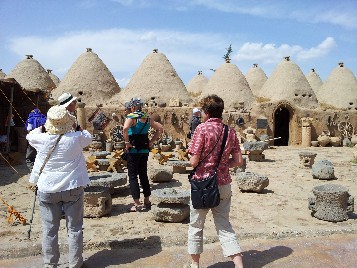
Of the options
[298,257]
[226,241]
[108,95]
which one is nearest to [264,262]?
[298,257]

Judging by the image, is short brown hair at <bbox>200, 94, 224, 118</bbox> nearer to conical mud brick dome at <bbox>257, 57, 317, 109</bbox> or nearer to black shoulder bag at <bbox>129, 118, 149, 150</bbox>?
black shoulder bag at <bbox>129, 118, 149, 150</bbox>

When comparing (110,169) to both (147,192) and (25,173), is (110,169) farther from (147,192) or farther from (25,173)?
(147,192)

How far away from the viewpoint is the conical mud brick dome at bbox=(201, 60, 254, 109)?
71.9 feet

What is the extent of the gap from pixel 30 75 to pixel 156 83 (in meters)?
8.77

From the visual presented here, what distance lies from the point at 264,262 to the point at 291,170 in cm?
684

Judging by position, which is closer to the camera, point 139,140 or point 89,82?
point 139,140

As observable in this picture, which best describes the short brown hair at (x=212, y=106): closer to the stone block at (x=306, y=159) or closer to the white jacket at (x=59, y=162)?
the white jacket at (x=59, y=162)

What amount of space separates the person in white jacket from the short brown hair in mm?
1146

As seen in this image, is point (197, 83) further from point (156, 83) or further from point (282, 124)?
point (282, 124)

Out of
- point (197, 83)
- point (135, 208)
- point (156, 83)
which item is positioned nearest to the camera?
point (135, 208)

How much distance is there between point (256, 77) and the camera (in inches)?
1281

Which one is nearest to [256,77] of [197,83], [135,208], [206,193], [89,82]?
[197,83]

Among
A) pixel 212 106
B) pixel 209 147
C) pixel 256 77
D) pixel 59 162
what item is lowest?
pixel 59 162

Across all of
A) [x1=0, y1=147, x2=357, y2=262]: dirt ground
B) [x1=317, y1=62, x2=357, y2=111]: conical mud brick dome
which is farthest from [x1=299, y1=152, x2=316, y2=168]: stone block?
[x1=317, y1=62, x2=357, y2=111]: conical mud brick dome
